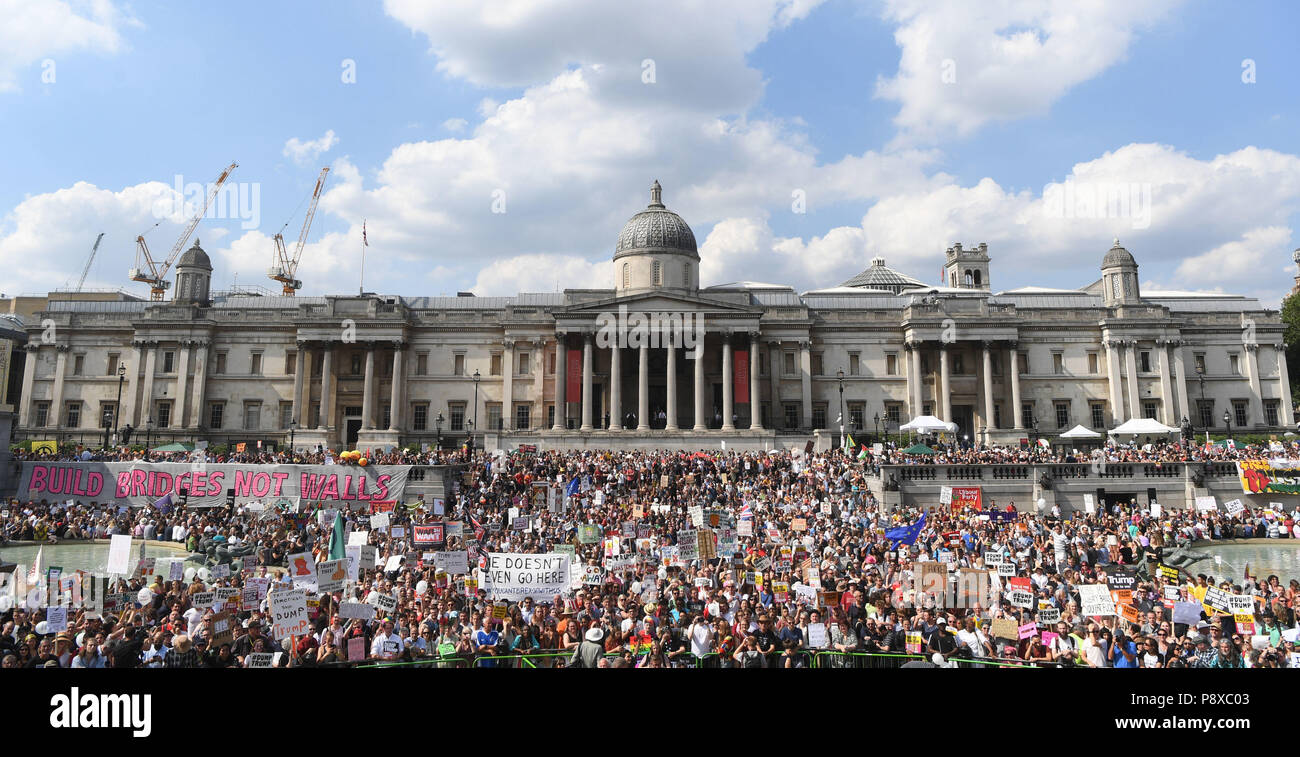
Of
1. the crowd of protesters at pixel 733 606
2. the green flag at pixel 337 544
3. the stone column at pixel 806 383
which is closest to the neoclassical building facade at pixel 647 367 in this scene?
the stone column at pixel 806 383

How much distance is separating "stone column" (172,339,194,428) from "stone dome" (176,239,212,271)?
7.59 meters

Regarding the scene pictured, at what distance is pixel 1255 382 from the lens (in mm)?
61219

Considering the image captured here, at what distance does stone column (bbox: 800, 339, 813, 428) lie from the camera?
194 feet

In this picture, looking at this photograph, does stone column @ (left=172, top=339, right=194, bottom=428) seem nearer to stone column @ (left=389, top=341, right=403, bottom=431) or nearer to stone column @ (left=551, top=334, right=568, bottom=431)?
stone column @ (left=389, top=341, right=403, bottom=431)

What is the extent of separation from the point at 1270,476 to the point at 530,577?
37.9 meters

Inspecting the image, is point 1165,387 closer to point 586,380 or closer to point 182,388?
point 586,380

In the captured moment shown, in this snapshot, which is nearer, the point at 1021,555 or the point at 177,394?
the point at 1021,555

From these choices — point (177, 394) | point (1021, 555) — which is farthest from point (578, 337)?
point (1021, 555)

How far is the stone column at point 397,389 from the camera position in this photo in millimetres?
58812

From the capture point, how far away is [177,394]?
196 feet

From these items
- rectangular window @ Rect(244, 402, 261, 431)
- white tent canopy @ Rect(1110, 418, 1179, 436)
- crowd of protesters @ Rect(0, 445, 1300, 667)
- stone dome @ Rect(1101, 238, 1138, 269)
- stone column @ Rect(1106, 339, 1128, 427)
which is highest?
stone dome @ Rect(1101, 238, 1138, 269)

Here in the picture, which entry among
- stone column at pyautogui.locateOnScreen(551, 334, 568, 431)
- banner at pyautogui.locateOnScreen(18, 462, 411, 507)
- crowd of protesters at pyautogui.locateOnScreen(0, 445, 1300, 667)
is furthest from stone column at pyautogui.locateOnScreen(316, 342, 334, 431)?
crowd of protesters at pyautogui.locateOnScreen(0, 445, 1300, 667)

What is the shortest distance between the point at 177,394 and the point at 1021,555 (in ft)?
205
